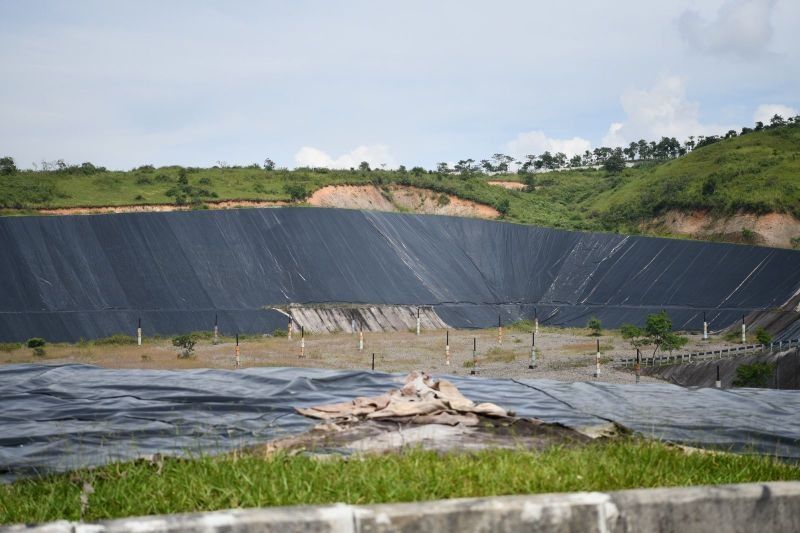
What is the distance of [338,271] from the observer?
47.0 m

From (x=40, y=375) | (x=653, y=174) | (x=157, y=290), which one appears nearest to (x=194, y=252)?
(x=157, y=290)

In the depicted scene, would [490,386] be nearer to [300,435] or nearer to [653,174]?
[300,435]

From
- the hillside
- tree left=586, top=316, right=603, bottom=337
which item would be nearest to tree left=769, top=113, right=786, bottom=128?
the hillside

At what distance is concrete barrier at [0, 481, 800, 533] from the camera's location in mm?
4938

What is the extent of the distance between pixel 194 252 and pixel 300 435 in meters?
36.9

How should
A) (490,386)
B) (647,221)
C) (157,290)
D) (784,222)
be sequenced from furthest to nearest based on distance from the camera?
1. (647,221)
2. (784,222)
3. (157,290)
4. (490,386)

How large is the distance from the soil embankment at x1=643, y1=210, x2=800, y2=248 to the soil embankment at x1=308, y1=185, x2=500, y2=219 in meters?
14.2

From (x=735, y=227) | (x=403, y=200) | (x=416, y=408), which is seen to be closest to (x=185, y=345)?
(x=416, y=408)

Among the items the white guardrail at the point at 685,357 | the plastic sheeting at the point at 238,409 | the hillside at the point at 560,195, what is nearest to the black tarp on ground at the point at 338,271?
the hillside at the point at 560,195

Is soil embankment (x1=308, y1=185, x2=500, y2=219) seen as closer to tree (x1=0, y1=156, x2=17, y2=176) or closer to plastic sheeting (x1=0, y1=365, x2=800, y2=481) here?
tree (x1=0, y1=156, x2=17, y2=176)

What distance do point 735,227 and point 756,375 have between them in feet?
141

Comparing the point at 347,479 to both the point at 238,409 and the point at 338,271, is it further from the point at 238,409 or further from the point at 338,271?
the point at 338,271

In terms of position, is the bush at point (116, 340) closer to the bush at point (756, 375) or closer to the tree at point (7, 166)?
the bush at point (756, 375)

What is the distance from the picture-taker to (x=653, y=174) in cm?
8006
